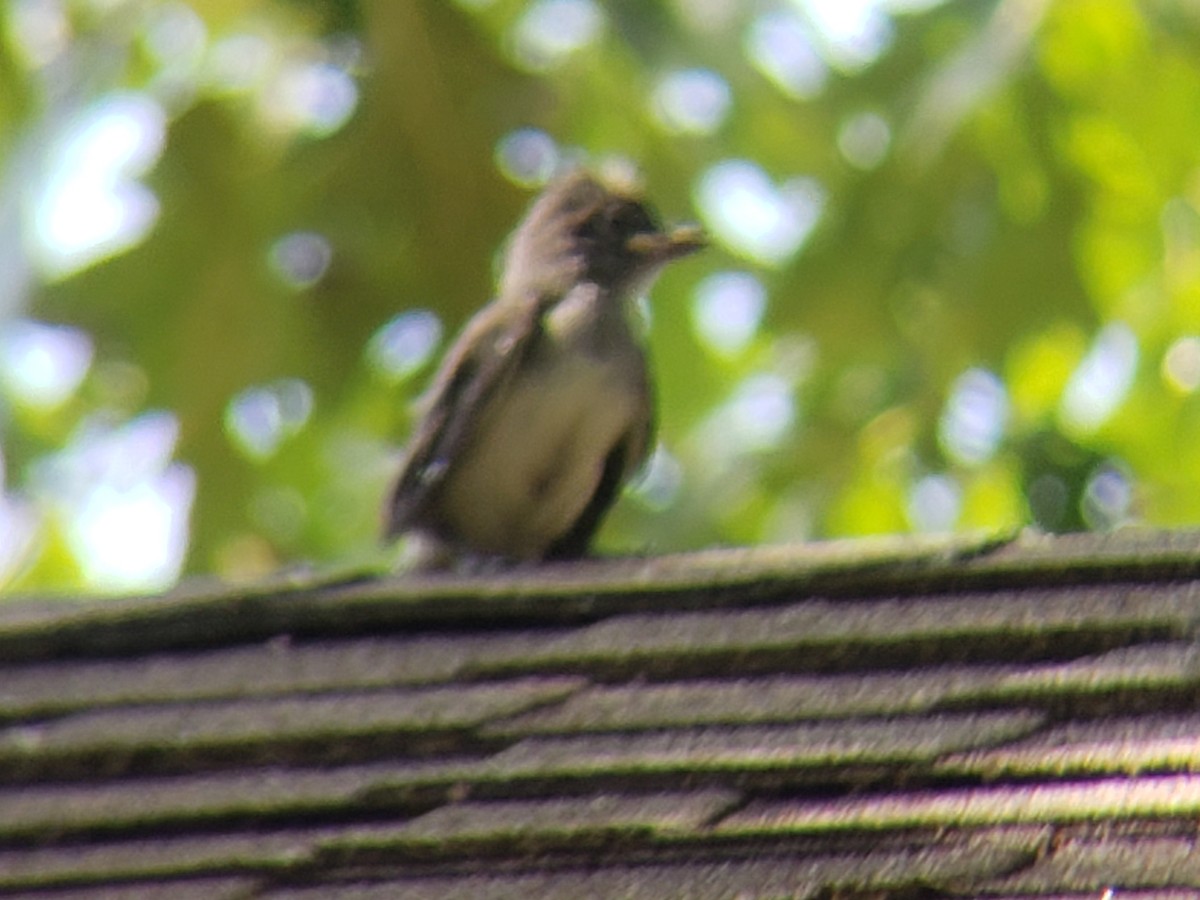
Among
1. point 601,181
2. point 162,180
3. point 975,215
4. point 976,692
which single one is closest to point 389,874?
point 976,692

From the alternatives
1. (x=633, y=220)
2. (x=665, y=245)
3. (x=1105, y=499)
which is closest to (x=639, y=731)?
(x=1105, y=499)

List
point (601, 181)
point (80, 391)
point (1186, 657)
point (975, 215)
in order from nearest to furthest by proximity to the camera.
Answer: point (1186, 657) → point (601, 181) → point (975, 215) → point (80, 391)

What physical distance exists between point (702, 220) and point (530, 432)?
1.94 m

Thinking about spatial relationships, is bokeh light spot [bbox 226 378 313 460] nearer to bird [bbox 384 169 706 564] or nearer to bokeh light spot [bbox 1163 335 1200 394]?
bird [bbox 384 169 706 564]

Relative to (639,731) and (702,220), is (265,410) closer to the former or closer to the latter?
(702,220)

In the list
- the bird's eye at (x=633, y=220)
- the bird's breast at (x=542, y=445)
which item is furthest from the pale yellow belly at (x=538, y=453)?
the bird's eye at (x=633, y=220)

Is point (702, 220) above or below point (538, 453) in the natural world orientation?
above

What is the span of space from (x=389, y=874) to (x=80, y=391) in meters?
4.26

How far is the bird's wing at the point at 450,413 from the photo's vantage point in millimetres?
4652

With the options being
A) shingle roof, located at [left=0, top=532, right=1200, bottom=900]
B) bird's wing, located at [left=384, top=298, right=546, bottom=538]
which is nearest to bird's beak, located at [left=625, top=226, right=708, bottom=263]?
bird's wing, located at [left=384, top=298, right=546, bottom=538]

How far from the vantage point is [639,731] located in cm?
278

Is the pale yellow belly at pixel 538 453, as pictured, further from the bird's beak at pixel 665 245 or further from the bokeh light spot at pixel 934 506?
the bokeh light spot at pixel 934 506

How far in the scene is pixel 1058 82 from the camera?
610cm

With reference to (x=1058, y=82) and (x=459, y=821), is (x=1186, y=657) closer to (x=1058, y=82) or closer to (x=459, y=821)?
(x=459, y=821)
